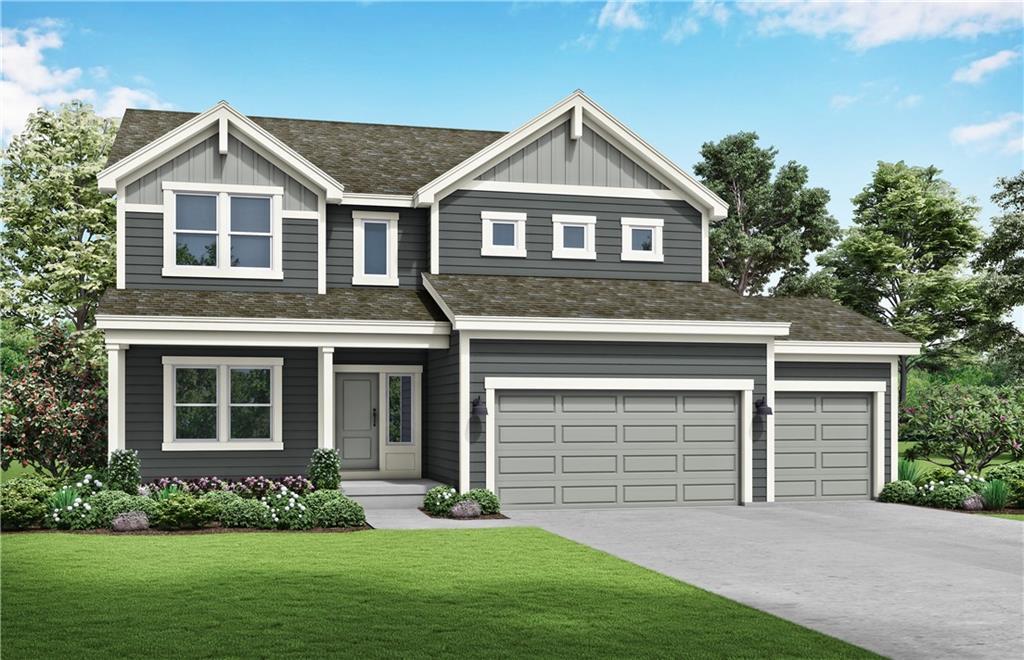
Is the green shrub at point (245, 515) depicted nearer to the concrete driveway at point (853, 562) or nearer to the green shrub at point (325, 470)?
the green shrub at point (325, 470)

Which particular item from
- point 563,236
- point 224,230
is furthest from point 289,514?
point 563,236

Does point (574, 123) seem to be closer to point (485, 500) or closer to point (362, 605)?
point (485, 500)

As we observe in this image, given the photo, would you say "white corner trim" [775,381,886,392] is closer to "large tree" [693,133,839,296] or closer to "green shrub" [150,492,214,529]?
"green shrub" [150,492,214,529]

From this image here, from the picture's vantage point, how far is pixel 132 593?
1173cm

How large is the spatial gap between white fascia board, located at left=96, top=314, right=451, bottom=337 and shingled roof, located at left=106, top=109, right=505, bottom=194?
4125 millimetres

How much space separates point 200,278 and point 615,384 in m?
8.84

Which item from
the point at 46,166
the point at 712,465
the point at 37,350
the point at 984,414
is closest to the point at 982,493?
the point at 984,414

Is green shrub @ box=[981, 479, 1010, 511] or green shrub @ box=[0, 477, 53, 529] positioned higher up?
green shrub @ box=[0, 477, 53, 529]

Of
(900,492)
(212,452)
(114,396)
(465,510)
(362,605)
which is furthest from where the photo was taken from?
(900,492)

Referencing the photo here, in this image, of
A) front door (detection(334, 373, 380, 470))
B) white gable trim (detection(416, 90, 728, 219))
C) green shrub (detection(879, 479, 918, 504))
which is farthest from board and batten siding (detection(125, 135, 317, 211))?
green shrub (detection(879, 479, 918, 504))

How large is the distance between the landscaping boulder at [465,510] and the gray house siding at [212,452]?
4.90m

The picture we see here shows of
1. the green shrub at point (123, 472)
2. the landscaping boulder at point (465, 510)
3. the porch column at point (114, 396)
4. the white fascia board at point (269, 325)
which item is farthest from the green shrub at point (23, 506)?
the landscaping boulder at point (465, 510)

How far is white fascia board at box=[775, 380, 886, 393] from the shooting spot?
76.0ft

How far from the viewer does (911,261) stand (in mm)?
48562
